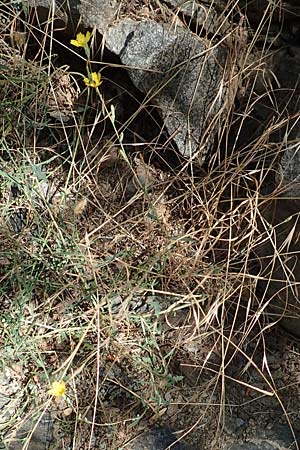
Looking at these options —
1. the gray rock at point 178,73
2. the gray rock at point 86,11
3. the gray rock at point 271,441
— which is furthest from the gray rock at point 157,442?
the gray rock at point 86,11

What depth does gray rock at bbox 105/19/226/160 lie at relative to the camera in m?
1.65

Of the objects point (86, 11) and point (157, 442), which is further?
point (86, 11)

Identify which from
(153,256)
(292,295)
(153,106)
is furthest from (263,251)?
(153,106)

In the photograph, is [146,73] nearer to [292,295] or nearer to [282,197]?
[282,197]

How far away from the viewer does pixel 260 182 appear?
1.57m

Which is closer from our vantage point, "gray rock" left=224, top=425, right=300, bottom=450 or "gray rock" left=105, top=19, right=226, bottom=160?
"gray rock" left=224, top=425, right=300, bottom=450

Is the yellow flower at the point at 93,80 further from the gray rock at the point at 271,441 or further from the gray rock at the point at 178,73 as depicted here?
the gray rock at the point at 271,441

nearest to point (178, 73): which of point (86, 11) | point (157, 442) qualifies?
point (86, 11)

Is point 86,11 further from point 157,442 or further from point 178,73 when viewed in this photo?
point 157,442

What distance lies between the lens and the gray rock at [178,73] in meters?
1.65

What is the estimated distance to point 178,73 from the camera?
5.48 ft

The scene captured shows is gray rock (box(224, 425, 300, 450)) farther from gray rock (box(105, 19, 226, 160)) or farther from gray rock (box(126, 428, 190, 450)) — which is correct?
gray rock (box(105, 19, 226, 160))

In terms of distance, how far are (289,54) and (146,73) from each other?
0.37 meters

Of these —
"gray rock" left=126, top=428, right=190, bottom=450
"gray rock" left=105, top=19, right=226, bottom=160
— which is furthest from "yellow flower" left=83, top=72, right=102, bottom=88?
"gray rock" left=126, top=428, right=190, bottom=450
